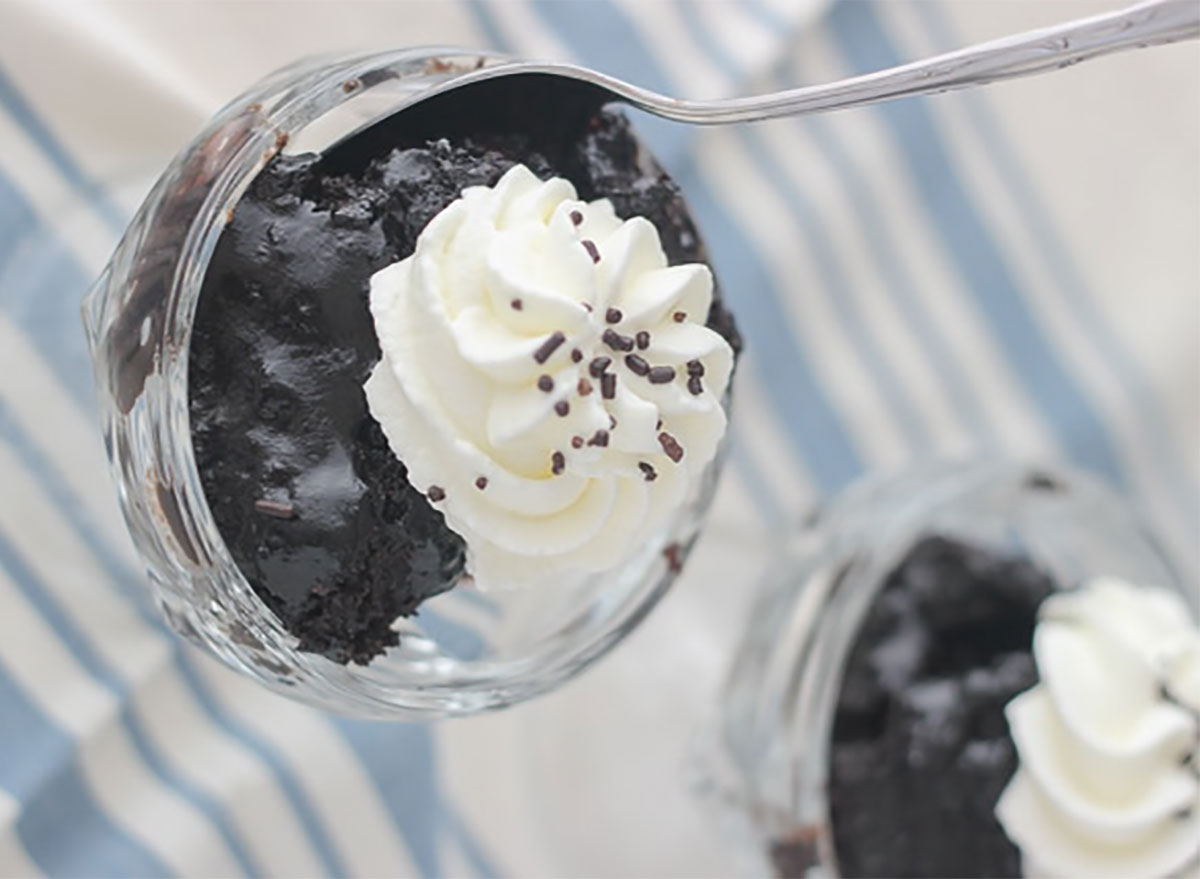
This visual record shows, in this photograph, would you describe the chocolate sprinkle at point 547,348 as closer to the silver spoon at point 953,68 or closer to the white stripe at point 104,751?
the silver spoon at point 953,68

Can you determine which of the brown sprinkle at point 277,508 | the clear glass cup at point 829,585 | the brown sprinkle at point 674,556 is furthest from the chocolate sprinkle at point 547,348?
the clear glass cup at point 829,585

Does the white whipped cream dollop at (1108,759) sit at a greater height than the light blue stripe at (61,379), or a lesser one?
lesser

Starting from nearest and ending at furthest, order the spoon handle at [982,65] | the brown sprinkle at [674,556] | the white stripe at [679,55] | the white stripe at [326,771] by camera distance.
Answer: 1. the spoon handle at [982,65]
2. the brown sprinkle at [674,556]
3. the white stripe at [326,771]
4. the white stripe at [679,55]

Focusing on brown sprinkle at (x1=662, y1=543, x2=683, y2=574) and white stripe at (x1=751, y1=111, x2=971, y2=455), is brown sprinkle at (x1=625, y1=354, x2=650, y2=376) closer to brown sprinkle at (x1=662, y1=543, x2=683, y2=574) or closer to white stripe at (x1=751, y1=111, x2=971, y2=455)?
brown sprinkle at (x1=662, y1=543, x2=683, y2=574)

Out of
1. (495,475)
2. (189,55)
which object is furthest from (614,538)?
(189,55)

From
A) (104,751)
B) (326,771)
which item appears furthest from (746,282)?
(104,751)

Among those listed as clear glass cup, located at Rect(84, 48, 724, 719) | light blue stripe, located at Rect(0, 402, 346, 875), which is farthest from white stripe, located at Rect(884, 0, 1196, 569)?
light blue stripe, located at Rect(0, 402, 346, 875)
